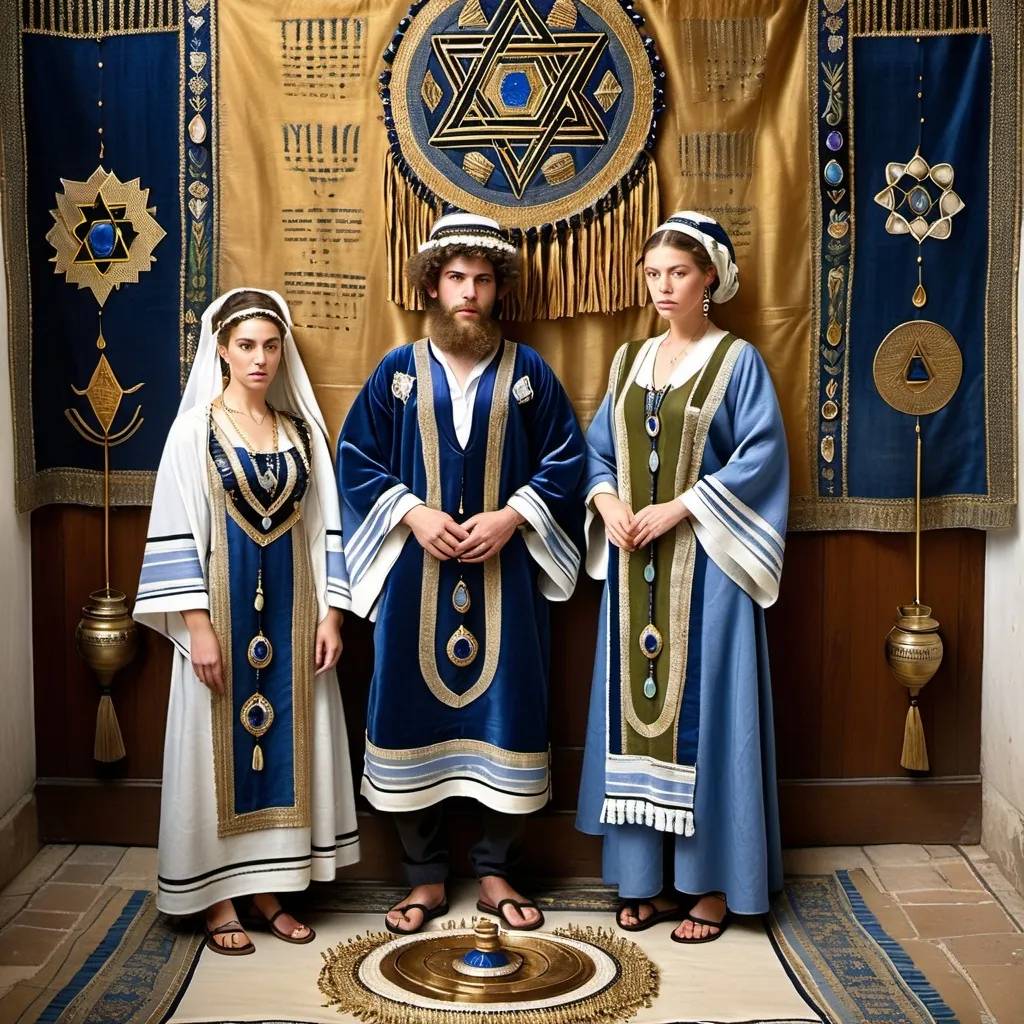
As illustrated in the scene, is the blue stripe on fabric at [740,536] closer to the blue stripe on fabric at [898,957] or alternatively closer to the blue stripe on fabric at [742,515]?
the blue stripe on fabric at [742,515]

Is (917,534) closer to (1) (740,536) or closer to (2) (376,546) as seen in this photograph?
(1) (740,536)

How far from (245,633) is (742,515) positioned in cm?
132

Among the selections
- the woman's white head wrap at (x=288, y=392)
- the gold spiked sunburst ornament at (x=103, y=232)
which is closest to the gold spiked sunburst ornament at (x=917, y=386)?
the woman's white head wrap at (x=288, y=392)

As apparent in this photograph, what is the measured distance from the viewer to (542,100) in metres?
3.80

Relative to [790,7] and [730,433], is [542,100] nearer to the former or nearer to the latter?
[790,7]

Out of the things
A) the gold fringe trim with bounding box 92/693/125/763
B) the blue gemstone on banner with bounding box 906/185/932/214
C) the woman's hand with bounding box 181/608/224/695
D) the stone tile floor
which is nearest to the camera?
the stone tile floor

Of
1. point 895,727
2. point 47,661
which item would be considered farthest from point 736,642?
point 47,661

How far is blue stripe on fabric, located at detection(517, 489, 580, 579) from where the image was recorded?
362 cm

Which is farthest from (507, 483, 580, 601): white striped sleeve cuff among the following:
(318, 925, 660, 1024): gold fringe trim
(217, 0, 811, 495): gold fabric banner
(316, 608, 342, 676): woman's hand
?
(318, 925, 660, 1024): gold fringe trim

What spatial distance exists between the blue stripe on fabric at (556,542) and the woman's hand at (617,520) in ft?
0.39

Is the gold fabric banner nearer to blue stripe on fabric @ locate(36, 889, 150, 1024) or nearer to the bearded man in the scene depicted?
the bearded man

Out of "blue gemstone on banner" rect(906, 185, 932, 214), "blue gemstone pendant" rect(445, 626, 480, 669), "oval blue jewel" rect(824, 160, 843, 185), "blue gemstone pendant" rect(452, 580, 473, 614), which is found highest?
"oval blue jewel" rect(824, 160, 843, 185)

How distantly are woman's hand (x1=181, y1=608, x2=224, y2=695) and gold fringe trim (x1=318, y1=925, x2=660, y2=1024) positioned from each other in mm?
759

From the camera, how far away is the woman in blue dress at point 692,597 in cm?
358
